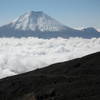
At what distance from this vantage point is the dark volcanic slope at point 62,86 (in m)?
98.4

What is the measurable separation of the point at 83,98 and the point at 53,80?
4682 cm

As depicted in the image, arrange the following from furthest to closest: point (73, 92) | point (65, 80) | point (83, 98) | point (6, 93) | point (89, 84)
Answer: point (6, 93) < point (65, 80) < point (89, 84) < point (73, 92) < point (83, 98)

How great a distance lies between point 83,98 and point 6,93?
201 ft

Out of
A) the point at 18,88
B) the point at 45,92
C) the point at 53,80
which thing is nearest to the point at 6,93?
the point at 18,88

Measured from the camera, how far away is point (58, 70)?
17888cm

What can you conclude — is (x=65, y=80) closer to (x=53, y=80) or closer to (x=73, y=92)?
(x=53, y=80)

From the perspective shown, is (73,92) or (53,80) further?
(53,80)

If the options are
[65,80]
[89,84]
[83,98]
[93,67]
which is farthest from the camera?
[93,67]

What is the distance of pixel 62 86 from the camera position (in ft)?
373

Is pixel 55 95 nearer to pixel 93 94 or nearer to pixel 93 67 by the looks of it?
pixel 93 94

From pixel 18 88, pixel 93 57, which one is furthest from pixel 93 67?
pixel 18 88

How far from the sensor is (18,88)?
473 ft

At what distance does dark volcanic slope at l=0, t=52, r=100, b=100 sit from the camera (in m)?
98.4

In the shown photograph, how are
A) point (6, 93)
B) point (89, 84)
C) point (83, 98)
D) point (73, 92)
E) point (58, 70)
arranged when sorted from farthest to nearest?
1. point (58, 70)
2. point (6, 93)
3. point (89, 84)
4. point (73, 92)
5. point (83, 98)
